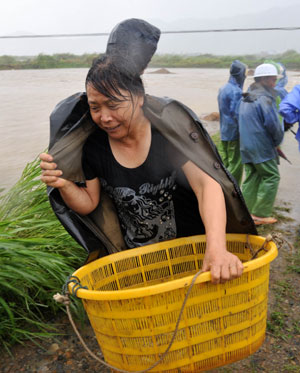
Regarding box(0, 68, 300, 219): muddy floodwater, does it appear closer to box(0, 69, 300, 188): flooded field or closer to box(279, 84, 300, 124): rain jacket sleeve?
box(0, 69, 300, 188): flooded field

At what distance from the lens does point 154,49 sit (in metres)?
1.67

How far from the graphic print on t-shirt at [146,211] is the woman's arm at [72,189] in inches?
2.2

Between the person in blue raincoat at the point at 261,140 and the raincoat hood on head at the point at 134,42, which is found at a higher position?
the raincoat hood on head at the point at 134,42

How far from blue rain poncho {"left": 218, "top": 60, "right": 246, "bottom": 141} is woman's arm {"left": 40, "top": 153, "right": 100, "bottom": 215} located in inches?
122

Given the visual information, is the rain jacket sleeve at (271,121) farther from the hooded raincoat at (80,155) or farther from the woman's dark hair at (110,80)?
the woman's dark hair at (110,80)

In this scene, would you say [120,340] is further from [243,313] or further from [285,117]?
[285,117]

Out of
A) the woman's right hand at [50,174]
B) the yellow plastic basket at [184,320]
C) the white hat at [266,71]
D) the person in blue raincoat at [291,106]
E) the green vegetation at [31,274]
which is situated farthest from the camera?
the white hat at [266,71]

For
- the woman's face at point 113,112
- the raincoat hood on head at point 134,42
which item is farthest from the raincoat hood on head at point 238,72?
the woman's face at point 113,112

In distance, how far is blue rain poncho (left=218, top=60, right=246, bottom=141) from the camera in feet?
15.0

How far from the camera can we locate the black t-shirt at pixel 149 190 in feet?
5.27

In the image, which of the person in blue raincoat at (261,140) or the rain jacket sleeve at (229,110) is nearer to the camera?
the person in blue raincoat at (261,140)

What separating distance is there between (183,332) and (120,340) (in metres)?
0.20

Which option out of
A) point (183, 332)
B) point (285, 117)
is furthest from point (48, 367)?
point (285, 117)

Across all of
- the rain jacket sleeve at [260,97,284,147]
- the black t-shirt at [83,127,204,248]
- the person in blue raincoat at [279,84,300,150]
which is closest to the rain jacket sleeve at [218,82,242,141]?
the rain jacket sleeve at [260,97,284,147]
